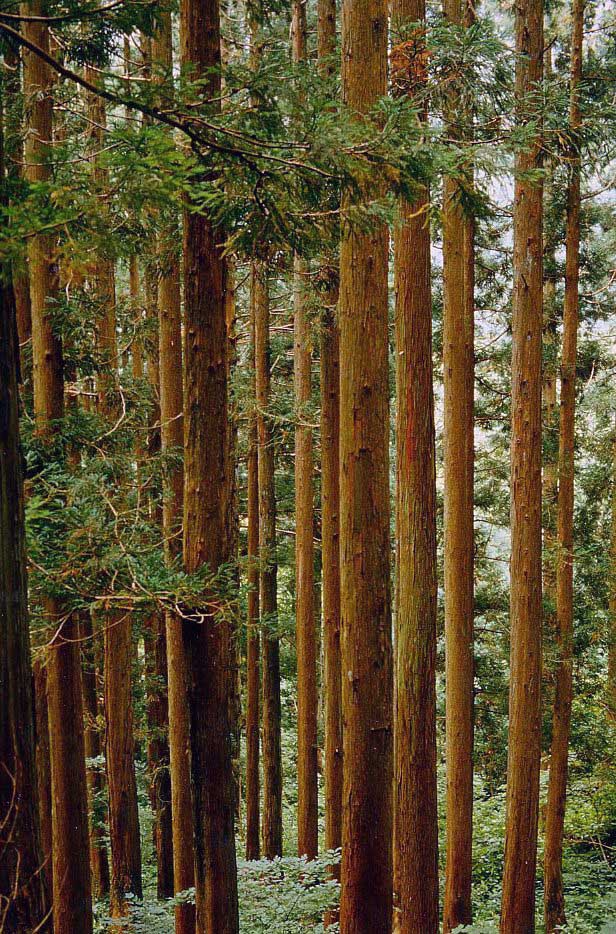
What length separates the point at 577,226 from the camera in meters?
10.9

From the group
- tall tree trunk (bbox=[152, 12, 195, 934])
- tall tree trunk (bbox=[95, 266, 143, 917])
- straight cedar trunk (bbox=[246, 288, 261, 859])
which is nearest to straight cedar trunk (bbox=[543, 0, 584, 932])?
tall tree trunk (bbox=[152, 12, 195, 934])

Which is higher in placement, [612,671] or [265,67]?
[265,67]

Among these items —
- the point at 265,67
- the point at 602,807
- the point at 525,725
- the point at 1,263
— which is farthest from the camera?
the point at 602,807

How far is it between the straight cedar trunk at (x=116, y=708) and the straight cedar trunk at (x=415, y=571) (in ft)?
11.0

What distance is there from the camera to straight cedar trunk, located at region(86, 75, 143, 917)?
8812 millimetres

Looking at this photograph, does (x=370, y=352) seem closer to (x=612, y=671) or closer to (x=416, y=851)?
(x=416, y=851)

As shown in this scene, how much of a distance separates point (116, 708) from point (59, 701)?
2628 millimetres

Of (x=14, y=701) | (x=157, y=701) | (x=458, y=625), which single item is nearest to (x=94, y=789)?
(x=157, y=701)

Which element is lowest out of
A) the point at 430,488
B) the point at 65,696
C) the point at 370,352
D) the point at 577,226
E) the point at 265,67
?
the point at 65,696

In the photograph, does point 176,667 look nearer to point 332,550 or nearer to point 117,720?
point 117,720

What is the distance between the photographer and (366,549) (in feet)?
16.9

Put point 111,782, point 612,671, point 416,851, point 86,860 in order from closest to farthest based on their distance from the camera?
point 416,851, point 86,860, point 111,782, point 612,671

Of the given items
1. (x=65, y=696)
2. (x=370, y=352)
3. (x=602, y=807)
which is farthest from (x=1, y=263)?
(x=602, y=807)

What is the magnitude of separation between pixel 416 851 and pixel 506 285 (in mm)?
10419
